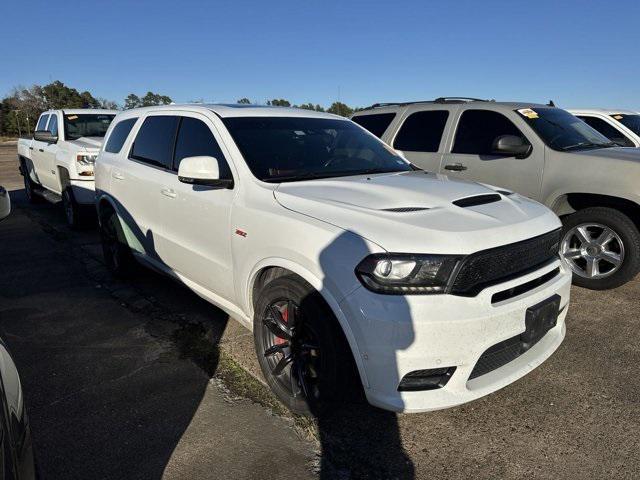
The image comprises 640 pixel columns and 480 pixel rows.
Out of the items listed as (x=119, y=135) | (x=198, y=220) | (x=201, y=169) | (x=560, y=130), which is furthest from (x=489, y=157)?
(x=119, y=135)

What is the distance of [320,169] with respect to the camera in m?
3.48

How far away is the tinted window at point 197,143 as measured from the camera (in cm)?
343

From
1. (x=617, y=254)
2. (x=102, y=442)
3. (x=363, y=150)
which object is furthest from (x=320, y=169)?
(x=617, y=254)

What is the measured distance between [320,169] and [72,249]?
16.0ft

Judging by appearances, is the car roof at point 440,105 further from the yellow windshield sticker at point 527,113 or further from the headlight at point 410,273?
the headlight at point 410,273

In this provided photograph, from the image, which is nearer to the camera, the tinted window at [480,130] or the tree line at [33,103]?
the tinted window at [480,130]

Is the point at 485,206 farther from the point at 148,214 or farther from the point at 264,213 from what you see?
the point at 148,214

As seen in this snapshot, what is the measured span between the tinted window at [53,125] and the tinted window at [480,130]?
23.7 ft

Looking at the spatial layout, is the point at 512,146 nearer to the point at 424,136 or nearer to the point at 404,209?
the point at 424,136

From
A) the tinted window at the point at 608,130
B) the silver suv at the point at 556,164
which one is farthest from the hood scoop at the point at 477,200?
the tinted window at the point at 608,130

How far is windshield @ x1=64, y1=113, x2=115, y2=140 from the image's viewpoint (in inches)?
341

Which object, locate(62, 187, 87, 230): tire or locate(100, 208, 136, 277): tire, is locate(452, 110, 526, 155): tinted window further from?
locate(62, 187, 87, 230): tire

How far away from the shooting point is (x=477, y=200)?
287 cm

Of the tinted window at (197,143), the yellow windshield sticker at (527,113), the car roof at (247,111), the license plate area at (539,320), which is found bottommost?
the license plate area at (539,320)
